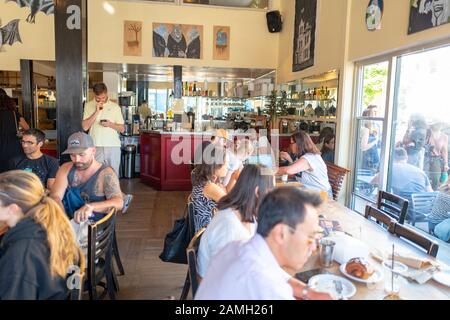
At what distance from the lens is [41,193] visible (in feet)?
5.67

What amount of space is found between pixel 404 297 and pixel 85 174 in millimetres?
2233

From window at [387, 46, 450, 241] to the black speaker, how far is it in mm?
4164

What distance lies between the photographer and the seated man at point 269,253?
124 centimetres

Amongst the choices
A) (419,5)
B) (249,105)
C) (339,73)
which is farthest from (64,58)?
(249,105)

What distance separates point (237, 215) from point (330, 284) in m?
0.57

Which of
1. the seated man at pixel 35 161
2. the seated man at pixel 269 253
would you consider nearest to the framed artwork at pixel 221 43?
the seated man at pixel 35 161

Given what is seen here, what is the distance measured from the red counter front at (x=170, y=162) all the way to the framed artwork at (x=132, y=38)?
174 centimetres

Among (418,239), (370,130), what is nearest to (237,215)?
(418,239)

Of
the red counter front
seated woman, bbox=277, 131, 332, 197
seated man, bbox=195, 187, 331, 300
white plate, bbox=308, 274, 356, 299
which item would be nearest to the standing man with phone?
the red counter front

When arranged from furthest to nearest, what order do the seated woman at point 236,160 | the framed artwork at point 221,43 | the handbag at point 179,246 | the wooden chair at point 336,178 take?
the framed artwork at point 221,43
the wooden chair at point 336,178
the seated woman at point 236,160
the handbag at point 179,246

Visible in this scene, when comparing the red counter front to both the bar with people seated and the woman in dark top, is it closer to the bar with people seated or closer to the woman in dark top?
the bar with people seated

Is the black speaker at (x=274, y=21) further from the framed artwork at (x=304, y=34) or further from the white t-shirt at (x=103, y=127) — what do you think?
the white t-shirt at (x=103, y=127)
